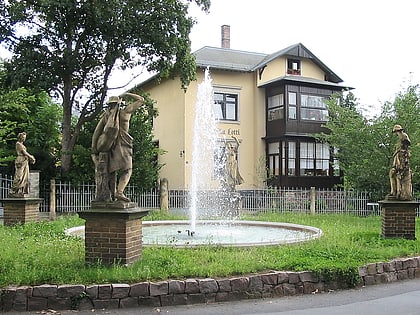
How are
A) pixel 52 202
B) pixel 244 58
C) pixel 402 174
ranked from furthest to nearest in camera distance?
pixel 244 58 < pixel 52 202 < pixel 402 174

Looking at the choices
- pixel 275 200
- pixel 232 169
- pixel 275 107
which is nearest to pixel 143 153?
pixel 232 169

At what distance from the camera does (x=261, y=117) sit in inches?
1304

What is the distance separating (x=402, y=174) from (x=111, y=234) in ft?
23.9

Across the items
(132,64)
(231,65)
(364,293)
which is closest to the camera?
(364,293)

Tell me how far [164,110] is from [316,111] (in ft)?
33.2

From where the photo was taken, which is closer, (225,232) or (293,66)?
(225,232)

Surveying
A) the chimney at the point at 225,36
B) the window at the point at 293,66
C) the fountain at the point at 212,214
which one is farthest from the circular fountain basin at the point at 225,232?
the chimney at the point at 225,36

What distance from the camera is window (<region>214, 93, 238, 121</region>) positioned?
31703mm

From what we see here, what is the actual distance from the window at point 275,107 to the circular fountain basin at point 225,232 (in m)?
16.8

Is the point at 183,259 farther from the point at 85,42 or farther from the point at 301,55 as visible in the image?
the point at 301,55

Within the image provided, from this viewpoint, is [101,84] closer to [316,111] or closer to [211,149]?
[211,149]

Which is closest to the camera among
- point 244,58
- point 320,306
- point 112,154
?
point 320,306

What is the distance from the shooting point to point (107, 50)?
22469mm

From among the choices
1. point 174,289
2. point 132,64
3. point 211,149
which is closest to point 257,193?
point 211,149
